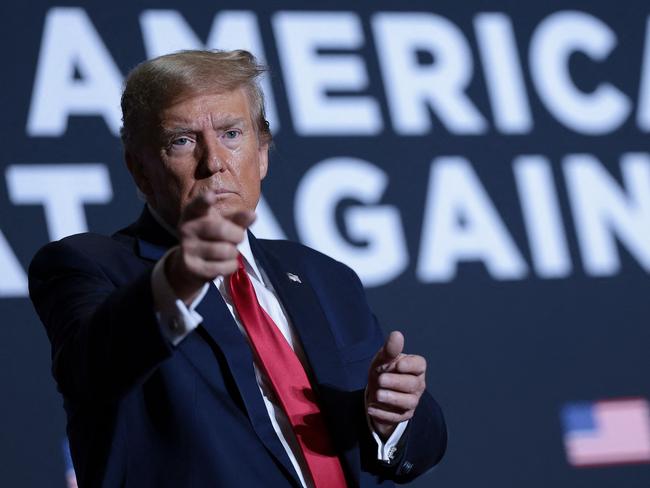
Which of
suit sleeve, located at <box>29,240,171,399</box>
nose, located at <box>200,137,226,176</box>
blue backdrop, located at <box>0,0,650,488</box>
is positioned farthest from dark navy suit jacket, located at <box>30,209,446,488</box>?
blue backdrop, located at <box>0,0,650,488</box>

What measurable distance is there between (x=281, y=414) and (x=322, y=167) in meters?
1.58

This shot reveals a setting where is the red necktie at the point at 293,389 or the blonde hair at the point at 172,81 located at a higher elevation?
the blonde hair at the point at 172,81

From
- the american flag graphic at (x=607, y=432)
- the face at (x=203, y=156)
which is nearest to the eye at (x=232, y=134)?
the face at (x=203, y=156)

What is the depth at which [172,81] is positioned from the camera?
160 centimetres

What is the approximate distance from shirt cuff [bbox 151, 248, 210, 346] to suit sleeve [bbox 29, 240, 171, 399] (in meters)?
0.01

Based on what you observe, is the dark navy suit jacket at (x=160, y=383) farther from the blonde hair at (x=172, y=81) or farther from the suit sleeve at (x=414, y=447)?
the blonde hair at (x=172, y=81)

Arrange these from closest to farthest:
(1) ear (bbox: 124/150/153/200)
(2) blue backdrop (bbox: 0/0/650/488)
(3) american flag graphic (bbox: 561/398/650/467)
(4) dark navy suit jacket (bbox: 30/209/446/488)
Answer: (4) dark navy suit jacket (bbox: 30/209/446/488), (1) ear (bbox: 124/150/153/200), (2) blue backdrop (bbox: 0/0/650/488), (3) american flag graphic (bbox: 561/398/650/467)

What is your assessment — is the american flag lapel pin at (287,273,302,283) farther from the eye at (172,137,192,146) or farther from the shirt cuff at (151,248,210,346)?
the shirt cuff at (151,248,210,346)

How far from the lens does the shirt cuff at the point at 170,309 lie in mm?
1199

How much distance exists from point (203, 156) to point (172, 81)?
12 centimetres

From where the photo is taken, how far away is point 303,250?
5.93 ft

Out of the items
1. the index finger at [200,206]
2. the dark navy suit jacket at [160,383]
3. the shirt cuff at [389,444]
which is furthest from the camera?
the shirt cuff at [389,444]

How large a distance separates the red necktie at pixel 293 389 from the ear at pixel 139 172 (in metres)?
0.25

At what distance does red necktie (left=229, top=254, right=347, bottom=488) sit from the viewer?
149cm
